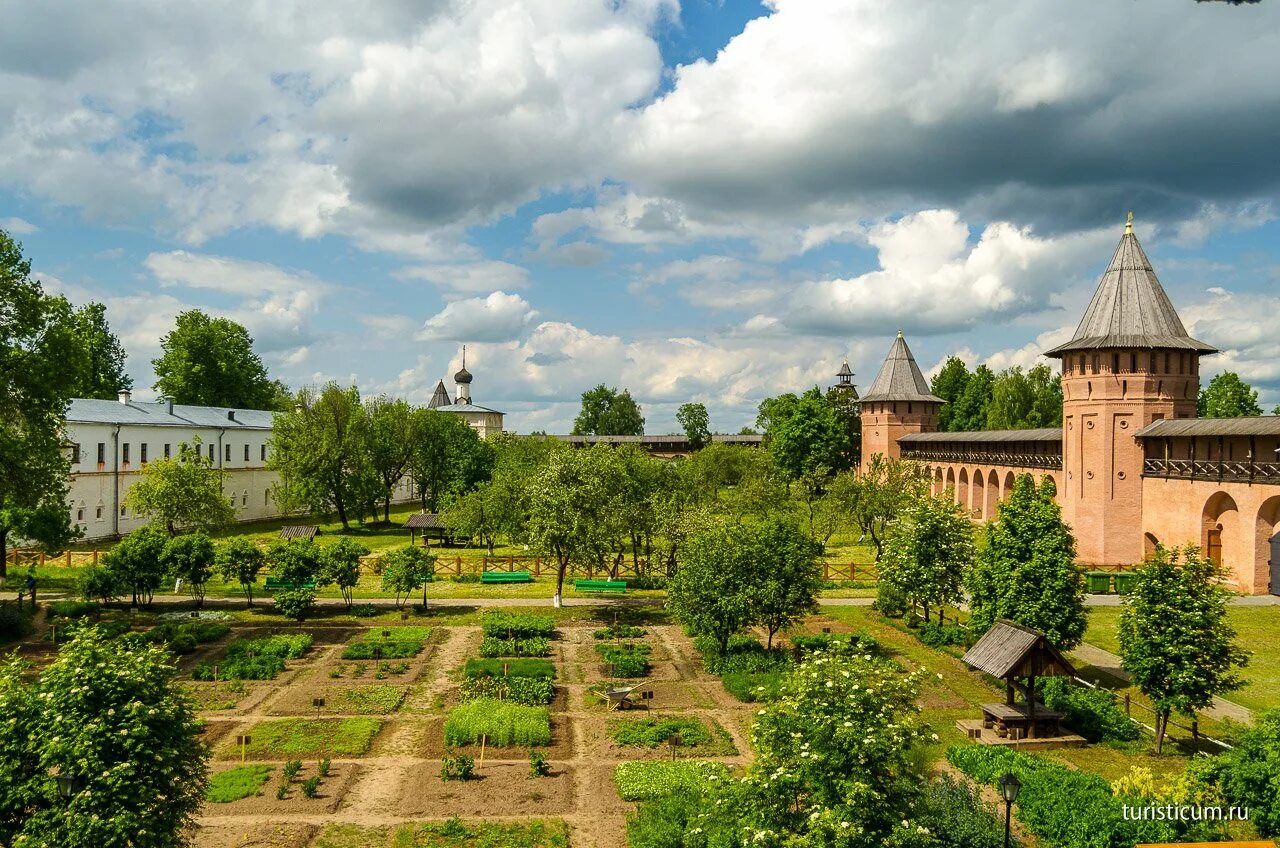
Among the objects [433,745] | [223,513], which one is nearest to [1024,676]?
[433,745]

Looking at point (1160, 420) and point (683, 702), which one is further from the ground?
point (1160, 420)

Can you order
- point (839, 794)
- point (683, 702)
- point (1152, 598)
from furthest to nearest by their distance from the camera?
point (683, 702) → point (1152, 598) → point (839, 794)

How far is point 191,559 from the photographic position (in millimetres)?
30391

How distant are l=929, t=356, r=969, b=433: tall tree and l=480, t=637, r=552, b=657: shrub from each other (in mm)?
71133

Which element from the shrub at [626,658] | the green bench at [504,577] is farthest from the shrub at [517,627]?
the green bench at [504,577]

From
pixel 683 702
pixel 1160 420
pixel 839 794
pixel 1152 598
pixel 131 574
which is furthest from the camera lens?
pixel 1160 420

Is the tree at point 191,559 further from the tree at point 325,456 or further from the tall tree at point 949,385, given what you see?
the tall tree at point 949,385

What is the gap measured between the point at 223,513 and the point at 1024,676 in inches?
1401

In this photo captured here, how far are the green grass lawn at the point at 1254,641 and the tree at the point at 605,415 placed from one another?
106m

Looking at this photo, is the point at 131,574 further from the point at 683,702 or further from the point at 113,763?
the point at 113,763

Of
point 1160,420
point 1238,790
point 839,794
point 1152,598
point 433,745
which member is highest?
point 1160,420

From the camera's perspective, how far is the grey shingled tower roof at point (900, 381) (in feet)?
221

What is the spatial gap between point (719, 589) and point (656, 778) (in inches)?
322

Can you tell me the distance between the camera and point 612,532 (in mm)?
30953
